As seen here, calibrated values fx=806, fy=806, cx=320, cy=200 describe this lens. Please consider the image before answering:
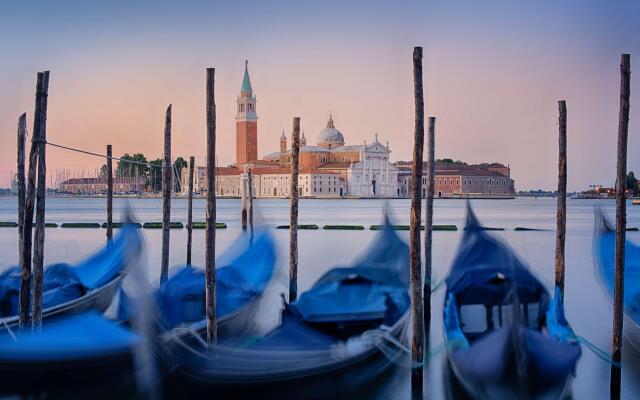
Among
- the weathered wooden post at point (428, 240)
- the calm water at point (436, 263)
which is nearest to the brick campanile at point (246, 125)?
the calm water at point (436, 263)

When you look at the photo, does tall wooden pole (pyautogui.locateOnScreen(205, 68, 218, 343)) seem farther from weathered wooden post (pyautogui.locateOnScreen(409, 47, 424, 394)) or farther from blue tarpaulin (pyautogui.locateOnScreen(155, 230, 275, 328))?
weathered wooden post (pyautogui.locateOnScreen(409, 47, 424, 394))

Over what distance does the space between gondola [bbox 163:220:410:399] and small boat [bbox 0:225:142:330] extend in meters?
1.81

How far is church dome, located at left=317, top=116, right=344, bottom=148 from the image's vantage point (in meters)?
82.1

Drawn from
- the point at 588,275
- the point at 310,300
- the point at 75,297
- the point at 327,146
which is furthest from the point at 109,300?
the point at 327,146

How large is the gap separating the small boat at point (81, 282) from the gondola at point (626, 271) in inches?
174

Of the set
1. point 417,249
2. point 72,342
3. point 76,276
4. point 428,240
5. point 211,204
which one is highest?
point 211,204

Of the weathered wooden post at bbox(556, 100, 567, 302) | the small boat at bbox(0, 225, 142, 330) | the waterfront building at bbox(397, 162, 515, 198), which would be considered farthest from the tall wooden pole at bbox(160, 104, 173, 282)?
the waterfront building at bbox(397, 162, 515, 198)

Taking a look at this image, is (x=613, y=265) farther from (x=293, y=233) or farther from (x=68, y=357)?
(x=68, y=357)

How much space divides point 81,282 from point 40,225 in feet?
5.08

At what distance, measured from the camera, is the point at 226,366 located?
491cm

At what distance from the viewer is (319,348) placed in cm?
555

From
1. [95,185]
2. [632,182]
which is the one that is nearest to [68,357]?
[632,182]

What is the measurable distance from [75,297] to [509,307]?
4008 mm

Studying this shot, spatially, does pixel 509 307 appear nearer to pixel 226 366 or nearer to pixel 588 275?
pixel 226 366
